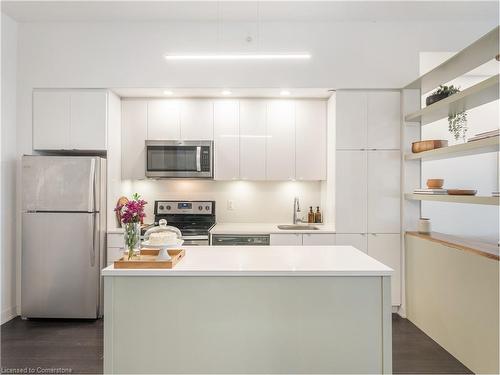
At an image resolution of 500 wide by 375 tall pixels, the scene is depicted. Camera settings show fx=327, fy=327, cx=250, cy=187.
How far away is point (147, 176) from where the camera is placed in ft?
12.6

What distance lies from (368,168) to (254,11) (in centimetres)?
203

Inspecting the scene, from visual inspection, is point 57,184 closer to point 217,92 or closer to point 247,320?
point 217,92

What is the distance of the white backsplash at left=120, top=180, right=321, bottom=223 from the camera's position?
13.9 ft

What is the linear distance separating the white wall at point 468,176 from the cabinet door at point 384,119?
2.80 ft

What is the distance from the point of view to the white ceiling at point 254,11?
3223 millimetres

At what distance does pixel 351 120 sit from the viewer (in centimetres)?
354

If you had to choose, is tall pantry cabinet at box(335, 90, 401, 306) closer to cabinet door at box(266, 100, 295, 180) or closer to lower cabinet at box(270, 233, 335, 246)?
lower cabinet at box(270, 233, 335, 246)

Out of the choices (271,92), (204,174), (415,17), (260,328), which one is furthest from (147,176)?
(415,17)

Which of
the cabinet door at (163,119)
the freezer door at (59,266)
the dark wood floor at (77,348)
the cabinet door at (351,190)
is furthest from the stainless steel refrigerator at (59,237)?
the cabinet door at (351,190)

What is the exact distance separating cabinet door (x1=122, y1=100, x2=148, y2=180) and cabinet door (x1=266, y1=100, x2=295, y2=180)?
147 centimetres

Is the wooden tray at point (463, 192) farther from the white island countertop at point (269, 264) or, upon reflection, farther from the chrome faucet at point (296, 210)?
the chrome faucet at point (296, 210)

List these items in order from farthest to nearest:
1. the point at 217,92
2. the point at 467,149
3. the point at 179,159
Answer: the point at 179,159, the point at 217,92, the point at 467,149

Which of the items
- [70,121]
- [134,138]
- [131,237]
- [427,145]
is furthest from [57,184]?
[427,145]

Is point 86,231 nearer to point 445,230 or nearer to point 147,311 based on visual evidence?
point 147,311
